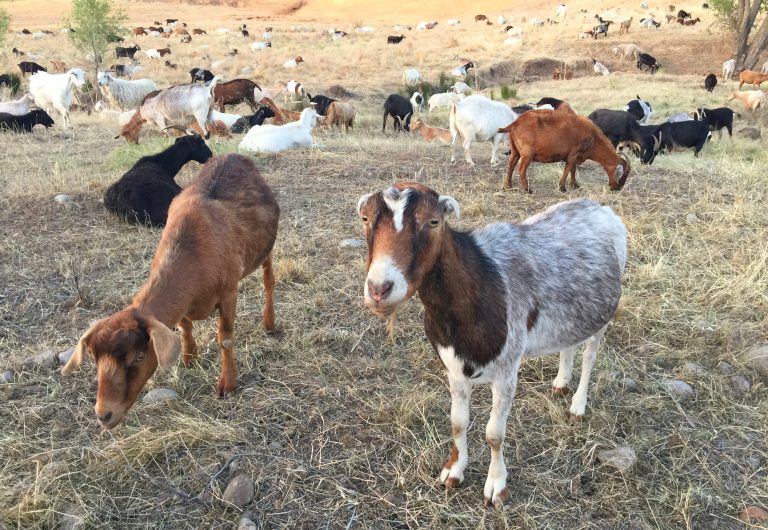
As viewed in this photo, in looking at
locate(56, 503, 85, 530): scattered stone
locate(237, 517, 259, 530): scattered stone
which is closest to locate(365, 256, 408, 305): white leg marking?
locate(237, 517, 259, 530): scattered stone

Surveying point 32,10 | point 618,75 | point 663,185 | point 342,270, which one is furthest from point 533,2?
point 342,270

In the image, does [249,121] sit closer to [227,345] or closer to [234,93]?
[234,93]

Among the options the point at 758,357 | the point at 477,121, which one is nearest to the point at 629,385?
the point at 758,357

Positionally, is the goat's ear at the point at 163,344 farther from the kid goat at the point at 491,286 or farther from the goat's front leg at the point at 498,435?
the goat's front leg at the point at 498,435

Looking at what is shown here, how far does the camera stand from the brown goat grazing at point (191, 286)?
9.32 feet

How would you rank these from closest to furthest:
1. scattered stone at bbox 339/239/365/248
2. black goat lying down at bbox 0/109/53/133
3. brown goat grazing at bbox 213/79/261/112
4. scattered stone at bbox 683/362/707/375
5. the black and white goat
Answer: scattered stone at bbox 683/362/707/375 → scattered stone at bbox 339/239/365/248 → black goat lying down at bbox 0/109/53/133 → the black and white goat → brown goat grazing at bbox 213/79/261/112

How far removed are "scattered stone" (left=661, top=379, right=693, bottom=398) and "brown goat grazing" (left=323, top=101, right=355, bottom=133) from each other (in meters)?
14.1

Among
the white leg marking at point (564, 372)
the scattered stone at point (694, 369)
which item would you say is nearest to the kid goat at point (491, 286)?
the white leg marking at point (564, 372)

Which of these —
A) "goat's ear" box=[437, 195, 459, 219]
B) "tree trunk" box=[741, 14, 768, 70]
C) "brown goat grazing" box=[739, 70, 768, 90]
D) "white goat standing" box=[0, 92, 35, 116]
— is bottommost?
"white goat standing" box=[0, 92, 35, 116]

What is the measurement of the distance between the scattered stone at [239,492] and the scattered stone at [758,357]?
3.77 m

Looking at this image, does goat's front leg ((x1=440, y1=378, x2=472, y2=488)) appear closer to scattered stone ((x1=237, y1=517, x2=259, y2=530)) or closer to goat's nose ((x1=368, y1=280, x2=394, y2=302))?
goat's nose ((x1=368, y1=280, x2=394, y2=302))

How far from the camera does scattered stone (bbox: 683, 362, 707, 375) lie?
13.3 feet

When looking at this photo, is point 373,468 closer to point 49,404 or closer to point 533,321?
point 533,321

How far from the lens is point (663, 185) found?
8.80 m
